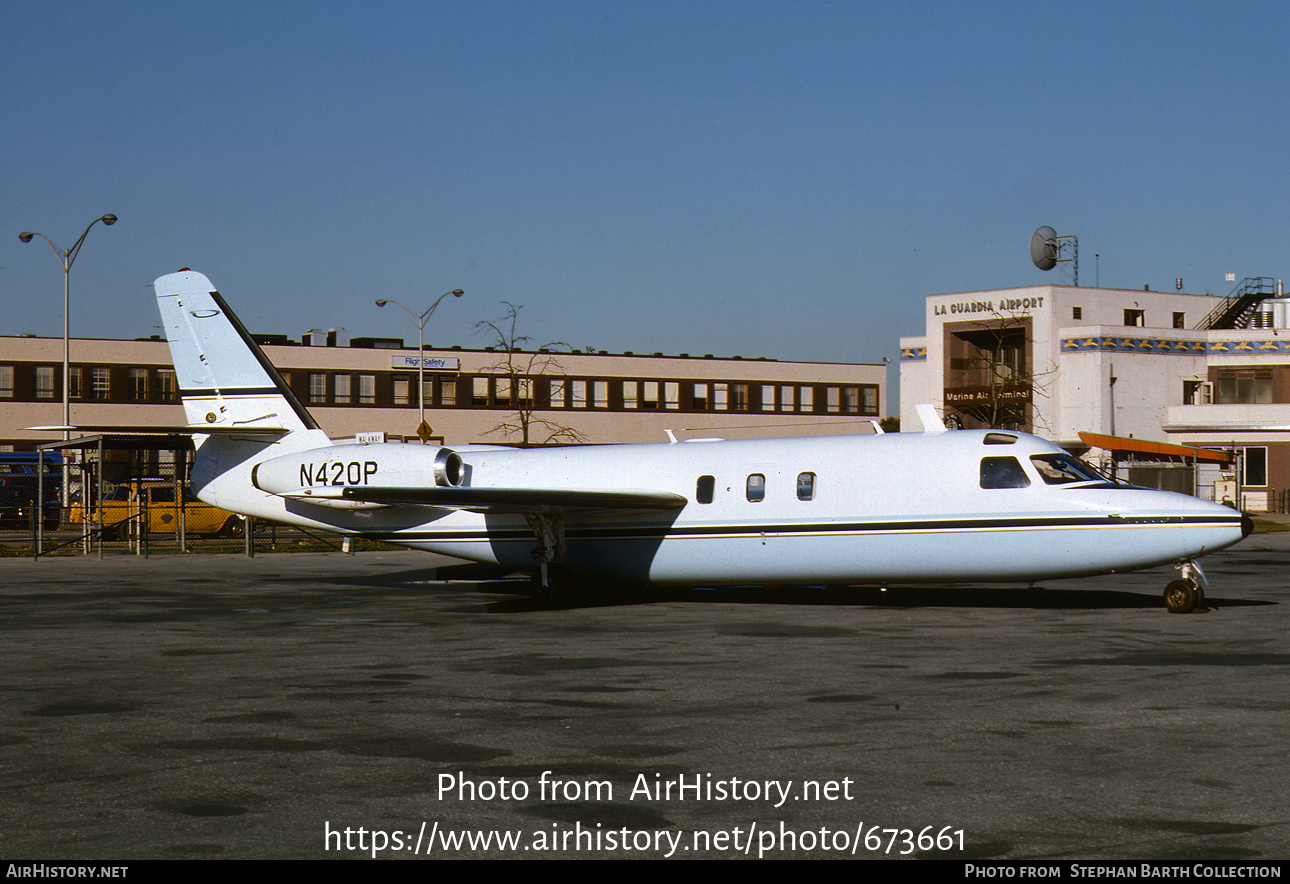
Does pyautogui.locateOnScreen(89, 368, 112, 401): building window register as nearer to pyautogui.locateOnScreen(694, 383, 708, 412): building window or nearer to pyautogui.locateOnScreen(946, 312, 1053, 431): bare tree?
pyautogui.locateOnScreen(694, 383, 708, 412): building window

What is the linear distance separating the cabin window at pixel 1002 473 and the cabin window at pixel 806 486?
256cm

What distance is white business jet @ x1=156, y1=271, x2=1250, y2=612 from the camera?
18391 mm

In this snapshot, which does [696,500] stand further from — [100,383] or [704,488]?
[100,383]

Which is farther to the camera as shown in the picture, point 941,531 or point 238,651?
point 941,531

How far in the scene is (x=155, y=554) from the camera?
36.3m

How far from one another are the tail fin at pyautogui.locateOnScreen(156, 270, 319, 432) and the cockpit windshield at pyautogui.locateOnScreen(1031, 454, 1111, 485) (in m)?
13.0

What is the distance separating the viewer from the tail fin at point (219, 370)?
24031 mm

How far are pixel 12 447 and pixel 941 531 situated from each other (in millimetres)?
72950

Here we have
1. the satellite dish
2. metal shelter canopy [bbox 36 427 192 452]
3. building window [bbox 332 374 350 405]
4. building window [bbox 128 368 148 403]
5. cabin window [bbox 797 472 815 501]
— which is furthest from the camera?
building window [bbox 332 374 350 405]

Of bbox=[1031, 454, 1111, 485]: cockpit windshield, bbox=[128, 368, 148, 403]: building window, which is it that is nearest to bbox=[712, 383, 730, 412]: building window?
bbox=[128, 368, 148, 403]: building window

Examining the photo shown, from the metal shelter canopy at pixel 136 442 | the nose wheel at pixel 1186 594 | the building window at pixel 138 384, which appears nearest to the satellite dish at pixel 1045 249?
the building window at pixel 138 384

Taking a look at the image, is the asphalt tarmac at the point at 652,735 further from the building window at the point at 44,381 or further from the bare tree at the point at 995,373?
the building window at the point at 44,381
